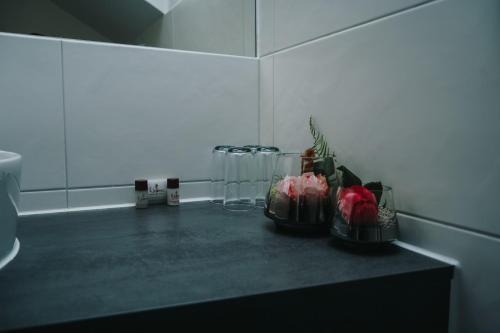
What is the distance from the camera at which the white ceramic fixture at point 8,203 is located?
500mm

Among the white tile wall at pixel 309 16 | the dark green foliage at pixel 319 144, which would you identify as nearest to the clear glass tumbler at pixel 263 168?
the dark green foliage at pixel 319 144

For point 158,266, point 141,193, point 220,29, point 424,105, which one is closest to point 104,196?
point 141,193

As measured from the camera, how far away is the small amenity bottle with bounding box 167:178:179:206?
0.94 metres

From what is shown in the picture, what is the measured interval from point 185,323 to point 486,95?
476mm

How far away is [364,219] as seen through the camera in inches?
22.6

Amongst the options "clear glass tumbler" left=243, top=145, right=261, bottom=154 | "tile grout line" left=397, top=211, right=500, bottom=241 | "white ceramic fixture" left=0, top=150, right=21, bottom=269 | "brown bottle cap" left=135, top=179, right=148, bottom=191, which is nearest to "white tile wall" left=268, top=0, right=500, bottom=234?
"tile grout line" left=397, top=211, right=500, bottom=241

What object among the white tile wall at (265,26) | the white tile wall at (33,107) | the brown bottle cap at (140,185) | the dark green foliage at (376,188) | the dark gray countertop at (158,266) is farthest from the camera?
the white tile wall at (265,26)

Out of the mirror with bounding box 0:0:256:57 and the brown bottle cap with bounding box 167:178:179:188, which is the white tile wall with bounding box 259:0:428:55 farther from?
the brown bottle cap with bounding box 167:178:179:188

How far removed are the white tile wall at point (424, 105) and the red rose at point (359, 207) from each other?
3.5 inches

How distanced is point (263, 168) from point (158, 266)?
1.76ft

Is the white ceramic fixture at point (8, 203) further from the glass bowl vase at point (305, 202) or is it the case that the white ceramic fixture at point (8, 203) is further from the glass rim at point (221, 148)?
the glass rim at point (221, 148)

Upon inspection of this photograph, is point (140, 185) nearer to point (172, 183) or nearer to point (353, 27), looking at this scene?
point (172, 183)

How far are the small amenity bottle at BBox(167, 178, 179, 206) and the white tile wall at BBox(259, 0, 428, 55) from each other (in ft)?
1.46

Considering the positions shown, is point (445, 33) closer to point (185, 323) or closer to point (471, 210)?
point (471, 210)
